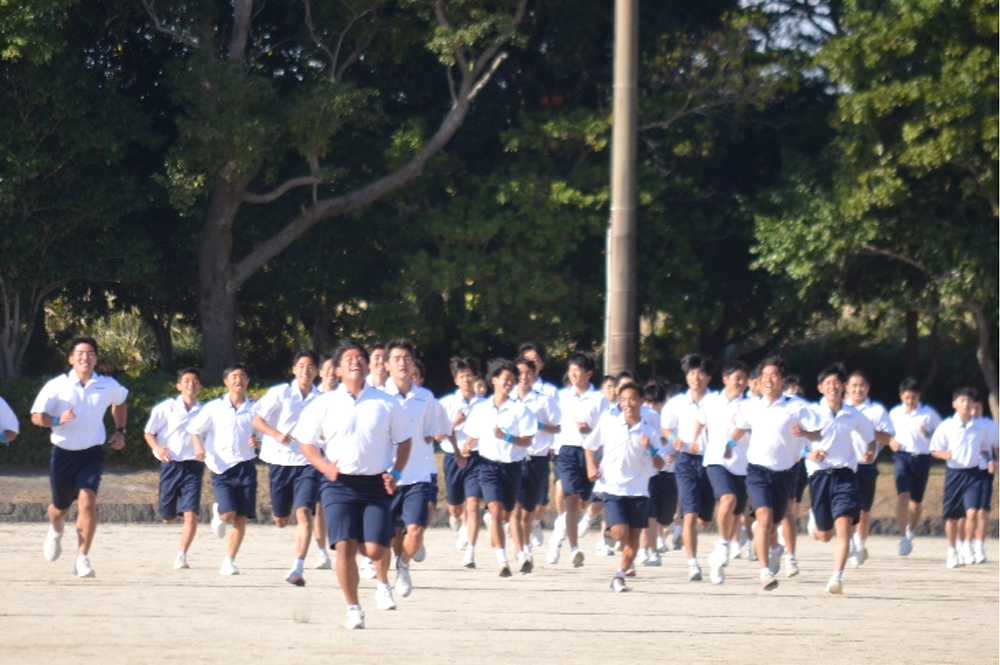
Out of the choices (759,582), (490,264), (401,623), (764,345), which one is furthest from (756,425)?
(764,345)

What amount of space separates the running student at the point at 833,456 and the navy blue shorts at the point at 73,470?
5.49 metres

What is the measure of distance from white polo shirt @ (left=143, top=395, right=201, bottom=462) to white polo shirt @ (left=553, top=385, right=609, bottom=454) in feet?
11.9

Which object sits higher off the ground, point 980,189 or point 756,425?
point 980,189

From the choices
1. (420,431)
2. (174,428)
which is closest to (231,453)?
(174,428)

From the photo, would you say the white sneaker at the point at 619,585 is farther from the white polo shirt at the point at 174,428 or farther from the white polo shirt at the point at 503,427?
the white polo shirt at the point at 174,428

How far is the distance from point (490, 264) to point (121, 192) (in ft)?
17.1

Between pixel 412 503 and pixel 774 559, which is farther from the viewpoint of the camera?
pixel 774 559

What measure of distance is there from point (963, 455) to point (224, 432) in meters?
7.52

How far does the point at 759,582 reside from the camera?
50.9 ft

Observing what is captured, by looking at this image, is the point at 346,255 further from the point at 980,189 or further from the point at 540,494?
the point at 540,494

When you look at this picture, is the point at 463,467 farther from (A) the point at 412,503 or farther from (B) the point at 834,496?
(B) the point at 834,496

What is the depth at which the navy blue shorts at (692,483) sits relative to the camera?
1656 cm

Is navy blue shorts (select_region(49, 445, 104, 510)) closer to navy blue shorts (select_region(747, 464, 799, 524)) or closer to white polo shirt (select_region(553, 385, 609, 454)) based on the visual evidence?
white polo shirt (select_region(553, 385, 609, 454))

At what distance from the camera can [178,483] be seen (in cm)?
1567
